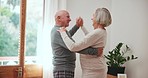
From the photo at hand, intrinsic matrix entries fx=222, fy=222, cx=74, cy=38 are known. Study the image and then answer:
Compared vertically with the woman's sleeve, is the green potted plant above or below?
below

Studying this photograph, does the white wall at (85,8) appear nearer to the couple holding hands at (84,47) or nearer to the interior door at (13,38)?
the interior door at (13,38)

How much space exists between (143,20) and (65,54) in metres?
1.66

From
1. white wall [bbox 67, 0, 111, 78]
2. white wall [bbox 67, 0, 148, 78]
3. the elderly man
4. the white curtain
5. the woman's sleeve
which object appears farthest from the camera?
white wall [bbox 67, 0, 111, 78]

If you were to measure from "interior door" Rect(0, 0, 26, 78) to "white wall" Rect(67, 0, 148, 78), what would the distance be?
35.4 inches

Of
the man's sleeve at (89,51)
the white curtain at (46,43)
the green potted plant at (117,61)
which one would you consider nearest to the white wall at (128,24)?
the green potted plant at (117,61)

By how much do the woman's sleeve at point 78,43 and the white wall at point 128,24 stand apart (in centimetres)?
156

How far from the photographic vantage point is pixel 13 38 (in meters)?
3.48

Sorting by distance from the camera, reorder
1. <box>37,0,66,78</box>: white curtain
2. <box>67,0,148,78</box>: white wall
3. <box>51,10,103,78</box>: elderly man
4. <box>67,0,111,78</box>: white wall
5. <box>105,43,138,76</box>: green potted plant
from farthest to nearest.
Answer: <box>67,0,111,78</box>: white wall
<box>37,0,66,78</box>: white curtain
<box>105,43,138,76</box>: green potted plant
<box>67,0,148,78</box>: white wall
<box>51,10,103,78</box>: elderly man

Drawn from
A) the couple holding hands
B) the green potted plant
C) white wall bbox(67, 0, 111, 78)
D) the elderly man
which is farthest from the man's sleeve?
white wall bbox(67, 0, 111, 78)

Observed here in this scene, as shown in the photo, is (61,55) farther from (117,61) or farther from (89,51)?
(117,61)

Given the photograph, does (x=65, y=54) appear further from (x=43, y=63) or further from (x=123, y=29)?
(x=123, y=29)

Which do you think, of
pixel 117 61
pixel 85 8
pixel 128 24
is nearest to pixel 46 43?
pixel 85 8

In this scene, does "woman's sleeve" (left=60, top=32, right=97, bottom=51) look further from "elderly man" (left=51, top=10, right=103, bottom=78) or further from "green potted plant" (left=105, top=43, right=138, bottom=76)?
"green potted plant" (left=105, top=43, right=138, bottom=76)

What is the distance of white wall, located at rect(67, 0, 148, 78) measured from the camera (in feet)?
10.8
